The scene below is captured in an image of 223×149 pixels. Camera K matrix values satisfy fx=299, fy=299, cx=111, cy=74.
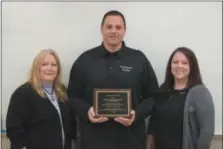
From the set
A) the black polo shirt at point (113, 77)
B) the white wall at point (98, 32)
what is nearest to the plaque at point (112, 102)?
the black polo shirt at point (113, 77)

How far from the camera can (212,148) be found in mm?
3018

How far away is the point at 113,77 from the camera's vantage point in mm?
2447

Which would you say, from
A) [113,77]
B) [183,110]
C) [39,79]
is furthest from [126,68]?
[39,79]

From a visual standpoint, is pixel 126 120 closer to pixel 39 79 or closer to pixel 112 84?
pixel 112 84

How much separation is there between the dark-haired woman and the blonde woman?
82 centimetres

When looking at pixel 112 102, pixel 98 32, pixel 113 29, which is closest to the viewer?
pixel 112 102

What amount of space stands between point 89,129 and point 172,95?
775 mm

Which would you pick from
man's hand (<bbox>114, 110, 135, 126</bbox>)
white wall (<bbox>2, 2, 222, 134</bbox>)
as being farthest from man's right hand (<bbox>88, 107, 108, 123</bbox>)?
white wall (<bbox>2, 2, 222, 134</bbox>)

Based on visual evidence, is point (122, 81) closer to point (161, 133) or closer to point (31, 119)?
point (161, 133)

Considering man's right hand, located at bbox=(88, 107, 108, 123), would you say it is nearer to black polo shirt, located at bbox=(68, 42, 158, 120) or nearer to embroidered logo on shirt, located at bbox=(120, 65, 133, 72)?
black polo shirt, located at bbox=(68, 42, 158, 120)

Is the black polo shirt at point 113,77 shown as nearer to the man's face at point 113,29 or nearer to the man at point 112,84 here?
the man at point 112,84

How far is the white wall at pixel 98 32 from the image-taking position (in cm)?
283

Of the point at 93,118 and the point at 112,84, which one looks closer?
the point at 93,118

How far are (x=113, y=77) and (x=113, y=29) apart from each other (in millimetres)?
390
